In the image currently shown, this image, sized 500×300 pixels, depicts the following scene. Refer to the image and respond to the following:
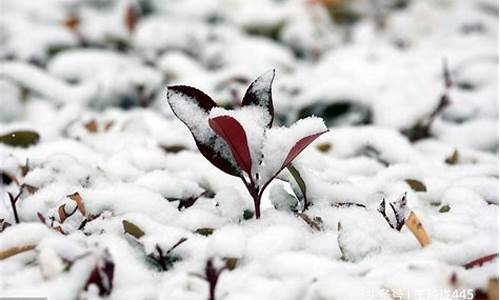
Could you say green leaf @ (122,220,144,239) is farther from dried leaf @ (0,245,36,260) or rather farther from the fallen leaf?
the fallen leaf

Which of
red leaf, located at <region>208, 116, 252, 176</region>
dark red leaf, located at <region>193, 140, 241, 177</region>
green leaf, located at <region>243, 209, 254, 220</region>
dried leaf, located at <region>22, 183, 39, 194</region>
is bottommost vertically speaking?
green leaf, located at <region>243, 209, 254, 220</region>

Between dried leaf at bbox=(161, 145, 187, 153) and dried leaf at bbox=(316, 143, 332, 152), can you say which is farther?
dried leaf at bbox=(316, 143, 332, 152)

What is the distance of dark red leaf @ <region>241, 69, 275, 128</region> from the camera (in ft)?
3.56

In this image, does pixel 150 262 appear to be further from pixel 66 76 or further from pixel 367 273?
pixel 66 76

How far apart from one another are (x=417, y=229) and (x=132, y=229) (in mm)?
468

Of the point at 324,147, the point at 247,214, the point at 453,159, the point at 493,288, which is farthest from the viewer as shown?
the point at 324,147

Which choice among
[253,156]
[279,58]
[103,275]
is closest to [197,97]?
[253,156]

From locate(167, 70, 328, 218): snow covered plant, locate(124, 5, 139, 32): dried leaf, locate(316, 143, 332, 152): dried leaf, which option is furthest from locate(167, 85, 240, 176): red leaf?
locate(124, 5, 139, 32): dried leaf

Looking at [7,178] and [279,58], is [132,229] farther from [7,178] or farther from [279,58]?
[279,58]

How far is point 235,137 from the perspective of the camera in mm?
1022

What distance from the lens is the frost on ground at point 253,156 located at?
3.01ft

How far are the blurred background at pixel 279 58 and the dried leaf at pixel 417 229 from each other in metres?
0.89

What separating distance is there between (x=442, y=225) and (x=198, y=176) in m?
0.51

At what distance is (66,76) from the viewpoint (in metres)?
2.42
